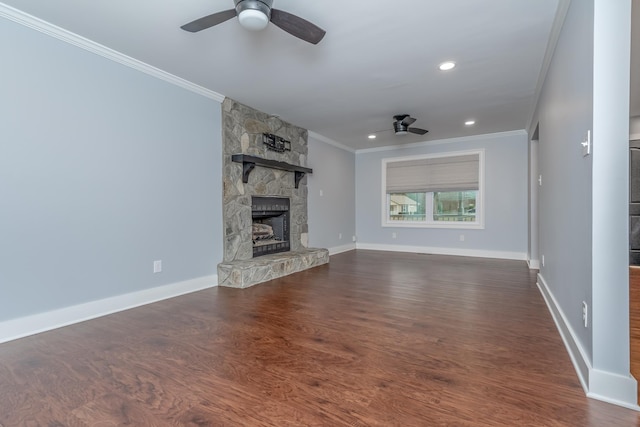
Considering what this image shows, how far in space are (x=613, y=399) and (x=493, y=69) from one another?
9.45 feet

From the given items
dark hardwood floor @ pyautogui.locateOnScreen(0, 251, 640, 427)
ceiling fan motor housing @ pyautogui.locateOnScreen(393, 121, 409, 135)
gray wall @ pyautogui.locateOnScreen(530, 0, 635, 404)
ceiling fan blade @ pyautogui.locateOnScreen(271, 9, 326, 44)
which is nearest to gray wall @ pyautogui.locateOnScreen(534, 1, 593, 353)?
gray wall @ pyautogui.locateOnScreen(530, 0, 635, 404)

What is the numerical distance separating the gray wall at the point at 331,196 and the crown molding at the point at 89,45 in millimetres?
2689

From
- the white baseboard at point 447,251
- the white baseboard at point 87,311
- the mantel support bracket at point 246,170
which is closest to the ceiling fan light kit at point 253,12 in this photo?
the mantel support bracket at point 246,170

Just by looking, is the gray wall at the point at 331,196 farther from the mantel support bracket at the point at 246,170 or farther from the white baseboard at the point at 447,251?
the mantel support bracket at the point at 246,170

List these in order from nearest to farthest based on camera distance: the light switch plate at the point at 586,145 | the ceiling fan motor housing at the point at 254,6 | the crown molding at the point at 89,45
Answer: the light switch plate at the point at 586,145 → the ceiling fan motor housing at the point at 254,6 → the crown molding at the point at 89,45

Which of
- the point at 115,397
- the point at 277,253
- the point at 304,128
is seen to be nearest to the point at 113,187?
the point at 115,397

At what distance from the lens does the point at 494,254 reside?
607 centimetres

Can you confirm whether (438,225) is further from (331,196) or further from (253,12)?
(253,12)

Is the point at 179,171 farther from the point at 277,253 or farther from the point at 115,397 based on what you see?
the point at 115,397

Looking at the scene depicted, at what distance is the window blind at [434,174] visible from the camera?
6254 millimetres

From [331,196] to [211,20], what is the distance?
469cm

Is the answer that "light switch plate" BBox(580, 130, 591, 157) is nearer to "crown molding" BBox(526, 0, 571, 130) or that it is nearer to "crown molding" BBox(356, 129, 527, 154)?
"crown molding" BBox(526, 0, 571, 130)

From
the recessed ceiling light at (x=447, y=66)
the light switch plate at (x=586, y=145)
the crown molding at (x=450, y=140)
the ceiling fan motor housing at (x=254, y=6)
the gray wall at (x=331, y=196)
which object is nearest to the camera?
the light switch plate at (x=586, y=145)

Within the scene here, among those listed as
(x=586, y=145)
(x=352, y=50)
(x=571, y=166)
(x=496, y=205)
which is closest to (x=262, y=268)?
(x=352, y=50)
